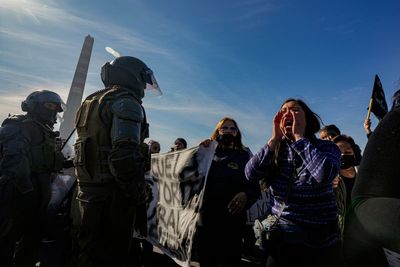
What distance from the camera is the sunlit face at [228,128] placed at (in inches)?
151

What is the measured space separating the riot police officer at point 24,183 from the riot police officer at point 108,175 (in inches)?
52.4

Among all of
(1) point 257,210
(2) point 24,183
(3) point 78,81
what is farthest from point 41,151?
(3) point 78,81

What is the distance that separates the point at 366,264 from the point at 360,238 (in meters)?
0.06

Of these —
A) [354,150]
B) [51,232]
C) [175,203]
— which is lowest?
[51,232]

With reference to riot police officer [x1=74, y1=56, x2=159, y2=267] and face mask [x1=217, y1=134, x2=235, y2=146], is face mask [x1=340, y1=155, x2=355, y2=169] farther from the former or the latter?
riot police officer [x1=74, y1=56, x2=159, y2=267]

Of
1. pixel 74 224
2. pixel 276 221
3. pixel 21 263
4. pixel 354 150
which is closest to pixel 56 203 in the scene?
pixel 21 263

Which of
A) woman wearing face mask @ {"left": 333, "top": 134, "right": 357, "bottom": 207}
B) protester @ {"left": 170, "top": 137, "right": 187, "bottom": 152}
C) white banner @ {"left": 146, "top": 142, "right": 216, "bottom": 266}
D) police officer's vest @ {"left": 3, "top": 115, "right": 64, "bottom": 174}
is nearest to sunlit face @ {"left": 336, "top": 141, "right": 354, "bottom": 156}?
woman wearing face mask @ {"left": 333, "top": 134, "right": 357, "bottom": 207}

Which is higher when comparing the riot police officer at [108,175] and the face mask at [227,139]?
the face mask at [227,139]

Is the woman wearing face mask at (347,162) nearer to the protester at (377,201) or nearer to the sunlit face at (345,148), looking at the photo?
the sunlit face at (345,148)

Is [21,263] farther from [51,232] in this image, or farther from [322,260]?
[322,260]

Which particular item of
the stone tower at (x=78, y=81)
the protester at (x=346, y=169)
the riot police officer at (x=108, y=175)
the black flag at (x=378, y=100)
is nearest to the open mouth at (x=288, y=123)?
the protester at (x=346, y=169)

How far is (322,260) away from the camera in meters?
1.90

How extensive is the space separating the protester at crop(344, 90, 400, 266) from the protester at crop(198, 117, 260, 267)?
2.53 m

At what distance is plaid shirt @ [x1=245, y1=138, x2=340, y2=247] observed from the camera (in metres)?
1.95
